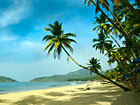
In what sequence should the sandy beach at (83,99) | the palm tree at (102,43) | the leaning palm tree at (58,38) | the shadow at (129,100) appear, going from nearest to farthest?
the shadow at (129,100) → the sandy beach at (83,99) → the leaning palm tree at (58,38) → the palm tree at (102,43)

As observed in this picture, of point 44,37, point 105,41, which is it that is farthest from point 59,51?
point 105,41

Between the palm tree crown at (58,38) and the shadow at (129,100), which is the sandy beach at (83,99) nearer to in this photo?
the shadow at (129,100)

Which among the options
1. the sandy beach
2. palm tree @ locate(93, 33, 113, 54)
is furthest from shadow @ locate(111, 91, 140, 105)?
palm tree @ locate(93, 33, 113, 54)

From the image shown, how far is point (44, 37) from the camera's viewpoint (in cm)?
1530

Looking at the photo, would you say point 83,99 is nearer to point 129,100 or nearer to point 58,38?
point 129,100

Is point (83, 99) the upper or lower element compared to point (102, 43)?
lower

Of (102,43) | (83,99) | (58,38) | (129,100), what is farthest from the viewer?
(102,43)

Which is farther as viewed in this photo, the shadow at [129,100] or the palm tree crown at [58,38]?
the palm tree crown at [58,38]

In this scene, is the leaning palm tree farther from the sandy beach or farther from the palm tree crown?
the sandy beach

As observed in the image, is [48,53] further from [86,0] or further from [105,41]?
[105,41]

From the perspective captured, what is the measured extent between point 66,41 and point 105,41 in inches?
456

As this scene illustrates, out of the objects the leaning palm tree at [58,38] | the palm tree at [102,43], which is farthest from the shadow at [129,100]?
the palm tree at [102,43]

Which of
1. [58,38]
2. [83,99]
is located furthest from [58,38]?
[83,99]

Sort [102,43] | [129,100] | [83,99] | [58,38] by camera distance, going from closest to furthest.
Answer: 1. [129,100]
2. [83,99]
3. [58,38]
4. [102,43]
